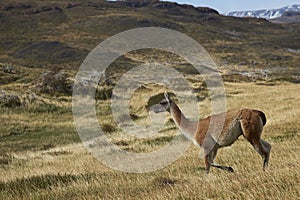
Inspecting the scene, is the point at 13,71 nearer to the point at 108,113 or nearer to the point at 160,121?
the point at 108,113

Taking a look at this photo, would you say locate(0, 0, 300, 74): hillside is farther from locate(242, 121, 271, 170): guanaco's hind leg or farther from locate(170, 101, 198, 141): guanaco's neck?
locate(242, 121, 271, 170): guanaco's hind leg

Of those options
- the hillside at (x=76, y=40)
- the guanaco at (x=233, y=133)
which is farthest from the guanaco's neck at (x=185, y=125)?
the hillside at (x=76, y=40)

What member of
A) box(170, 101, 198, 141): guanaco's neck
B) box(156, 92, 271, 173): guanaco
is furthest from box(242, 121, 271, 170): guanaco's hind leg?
box(170, 101, 198, 141): guanaco's neck

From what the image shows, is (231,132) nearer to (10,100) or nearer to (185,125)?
(185,125)

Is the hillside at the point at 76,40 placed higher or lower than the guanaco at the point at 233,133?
lower

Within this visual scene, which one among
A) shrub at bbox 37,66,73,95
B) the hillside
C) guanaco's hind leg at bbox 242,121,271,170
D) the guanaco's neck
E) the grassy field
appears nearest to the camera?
the grassy field

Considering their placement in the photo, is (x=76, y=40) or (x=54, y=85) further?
(x=76, y=40)

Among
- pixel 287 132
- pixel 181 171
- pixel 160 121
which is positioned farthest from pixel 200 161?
pixel 160 121

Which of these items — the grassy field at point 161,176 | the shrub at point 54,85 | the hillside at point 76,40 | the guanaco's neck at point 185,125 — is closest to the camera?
the grassy field at point 161,176

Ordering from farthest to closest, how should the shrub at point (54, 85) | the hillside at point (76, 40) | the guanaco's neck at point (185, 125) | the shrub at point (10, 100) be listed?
the hillside at point (76, 40)
the shrub at point (54, 85)
the shrub at point (10, 100)
the guanaco's neck at point (185, 125)

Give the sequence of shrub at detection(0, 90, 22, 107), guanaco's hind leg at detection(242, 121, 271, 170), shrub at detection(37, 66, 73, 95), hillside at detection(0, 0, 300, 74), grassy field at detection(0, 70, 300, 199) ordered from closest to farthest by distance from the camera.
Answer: grassy field at detection(0, 70, 300, 199), guanaco's hind leg at detection(242, 121, 271, 170), shrub at detection(0, 90, 22, 107), shrub at detection(37, 66, 73, 95), hillside at detection(0, 0, 300, 74)

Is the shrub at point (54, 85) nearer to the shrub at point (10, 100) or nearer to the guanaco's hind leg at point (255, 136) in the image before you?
the shrub at point (10, 100)

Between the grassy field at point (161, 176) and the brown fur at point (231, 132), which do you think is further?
the brown fur at point (231, 132)

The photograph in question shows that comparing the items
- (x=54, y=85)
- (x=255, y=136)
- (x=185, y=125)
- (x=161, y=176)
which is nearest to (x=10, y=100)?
(x=54, y=85)
